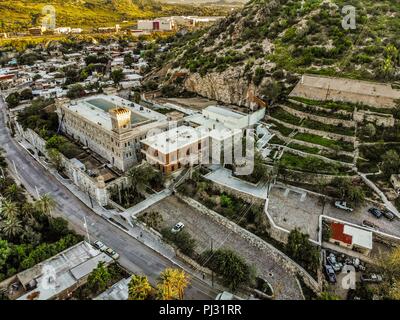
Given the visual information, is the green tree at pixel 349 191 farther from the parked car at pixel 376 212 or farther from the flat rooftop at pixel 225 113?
the flat rooftop at pixel 225 113

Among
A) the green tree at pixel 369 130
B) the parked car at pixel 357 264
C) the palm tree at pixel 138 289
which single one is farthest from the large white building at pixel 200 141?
the parked car at pixel 357 264

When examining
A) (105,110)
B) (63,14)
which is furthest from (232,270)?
(63,14)

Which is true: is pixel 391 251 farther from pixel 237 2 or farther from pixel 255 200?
pixel 237 2

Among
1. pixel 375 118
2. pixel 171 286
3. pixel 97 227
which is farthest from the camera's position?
pixel 375 118

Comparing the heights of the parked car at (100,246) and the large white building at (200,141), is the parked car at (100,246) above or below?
below

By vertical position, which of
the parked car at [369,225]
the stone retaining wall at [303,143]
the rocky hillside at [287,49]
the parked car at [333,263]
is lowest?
the parked car at [333,263]

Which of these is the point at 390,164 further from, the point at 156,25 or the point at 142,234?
the point at 156,25
